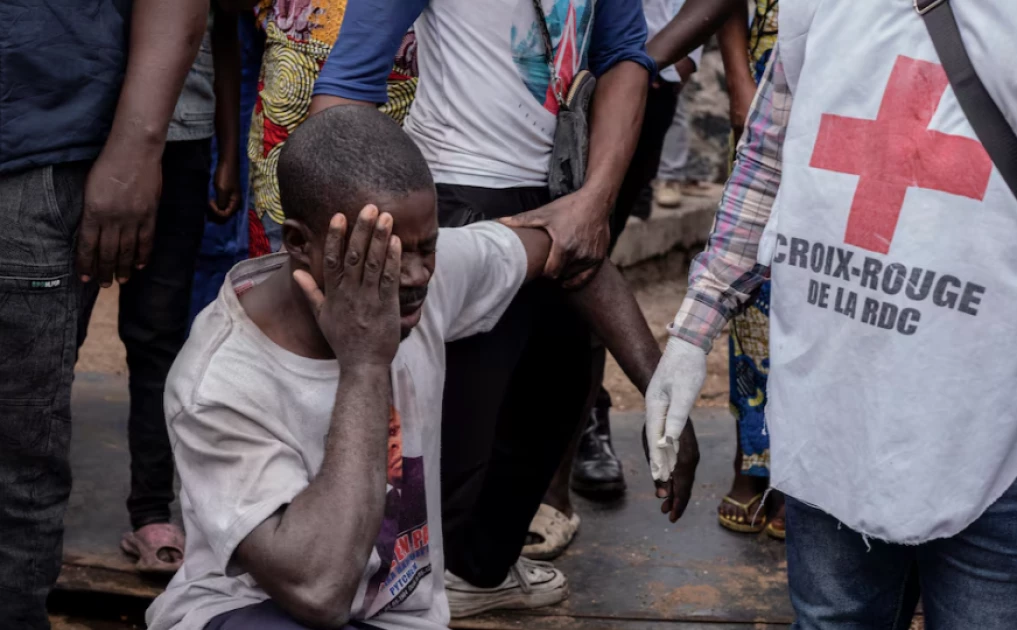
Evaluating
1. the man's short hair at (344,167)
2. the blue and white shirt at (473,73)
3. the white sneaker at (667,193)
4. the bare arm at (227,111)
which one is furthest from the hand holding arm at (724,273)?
the white sneaker at (667,193)

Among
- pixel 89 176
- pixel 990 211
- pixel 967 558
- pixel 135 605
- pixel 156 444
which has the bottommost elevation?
pixel 135 605

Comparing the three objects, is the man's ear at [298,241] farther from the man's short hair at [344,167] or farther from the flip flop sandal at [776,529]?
the flip flop sandal at [776,529]

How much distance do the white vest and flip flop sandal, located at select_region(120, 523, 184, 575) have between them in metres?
1.89

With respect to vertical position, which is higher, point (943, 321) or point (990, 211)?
point (990, 211)

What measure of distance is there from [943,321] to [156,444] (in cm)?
215

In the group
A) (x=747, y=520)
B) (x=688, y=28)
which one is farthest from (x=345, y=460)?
(x=688, y=28)

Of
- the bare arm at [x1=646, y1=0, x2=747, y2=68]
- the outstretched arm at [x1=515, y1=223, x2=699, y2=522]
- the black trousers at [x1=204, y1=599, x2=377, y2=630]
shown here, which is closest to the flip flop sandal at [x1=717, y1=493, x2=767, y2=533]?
the outstretched arm at [x1=515, y1=223, x2=699, y2=522]

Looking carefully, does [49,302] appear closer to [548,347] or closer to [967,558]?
[548,347]

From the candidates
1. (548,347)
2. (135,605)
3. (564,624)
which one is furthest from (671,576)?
(135,605)

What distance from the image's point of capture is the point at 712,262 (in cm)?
207

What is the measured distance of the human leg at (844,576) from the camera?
1891mm

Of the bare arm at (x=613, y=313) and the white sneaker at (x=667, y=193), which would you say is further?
the white sneaker at (x=667, y=193)

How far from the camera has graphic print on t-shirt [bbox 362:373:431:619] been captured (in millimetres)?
2010

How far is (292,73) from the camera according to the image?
296 centimetres
